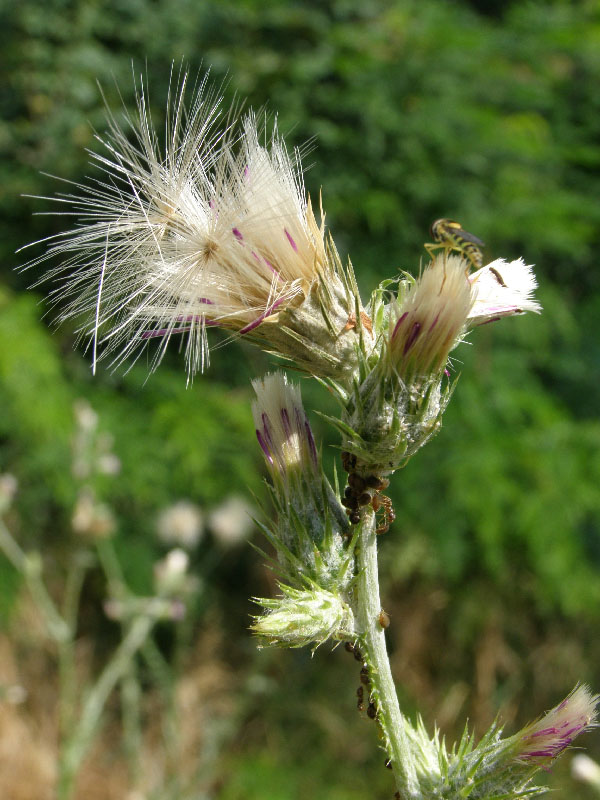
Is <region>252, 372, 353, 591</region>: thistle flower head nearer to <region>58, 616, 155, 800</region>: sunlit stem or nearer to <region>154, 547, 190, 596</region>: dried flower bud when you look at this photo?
<region>154, 547, 190, 596</region>: dried flower bud

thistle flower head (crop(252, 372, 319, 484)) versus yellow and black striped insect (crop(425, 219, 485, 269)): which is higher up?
yellow and black striped insect (crop(425, 219, 485, 269))

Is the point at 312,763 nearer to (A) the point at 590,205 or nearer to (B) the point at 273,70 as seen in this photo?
(A) the point at 590,205

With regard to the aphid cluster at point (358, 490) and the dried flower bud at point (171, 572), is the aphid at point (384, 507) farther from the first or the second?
the dried flower bud at point (171, 572)

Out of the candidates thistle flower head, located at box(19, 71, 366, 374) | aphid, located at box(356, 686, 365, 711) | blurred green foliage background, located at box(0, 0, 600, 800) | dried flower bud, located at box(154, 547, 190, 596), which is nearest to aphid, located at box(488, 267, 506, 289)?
thistle flower head, located at box(19, 71, 366, 374)

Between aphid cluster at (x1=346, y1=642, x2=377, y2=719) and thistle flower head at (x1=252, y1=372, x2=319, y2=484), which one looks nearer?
aphid cluster at (x1=346, y1=642, x2=377, y2=719)

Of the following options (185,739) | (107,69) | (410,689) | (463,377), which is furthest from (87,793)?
(107,69)
